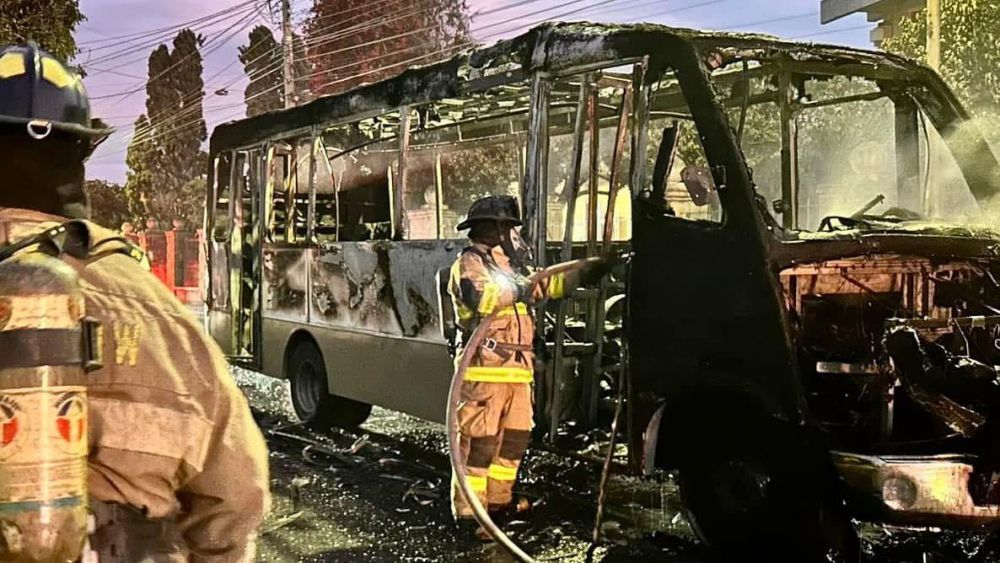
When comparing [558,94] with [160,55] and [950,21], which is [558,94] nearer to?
[950,21]

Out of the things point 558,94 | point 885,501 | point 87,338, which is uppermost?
point 558,94

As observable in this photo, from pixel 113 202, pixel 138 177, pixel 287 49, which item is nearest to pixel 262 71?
pixel 138 177

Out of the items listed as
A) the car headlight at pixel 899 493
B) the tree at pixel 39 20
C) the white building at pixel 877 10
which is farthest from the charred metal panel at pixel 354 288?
the white building at pixel 877 10

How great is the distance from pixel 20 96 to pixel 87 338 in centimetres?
45

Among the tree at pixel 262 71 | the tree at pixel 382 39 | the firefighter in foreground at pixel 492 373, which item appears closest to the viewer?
the firefighter in foreground at pixel 492 373

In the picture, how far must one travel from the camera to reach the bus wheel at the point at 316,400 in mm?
8812

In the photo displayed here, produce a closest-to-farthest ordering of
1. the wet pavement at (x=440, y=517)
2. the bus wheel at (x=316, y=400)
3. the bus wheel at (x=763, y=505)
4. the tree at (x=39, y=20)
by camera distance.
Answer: the bus wheel at (x=763, y=505)
the wet pavement at (x=440, y=517)
the bus wheel at (x=316, y=400)
the tree at (x=39, y=20)

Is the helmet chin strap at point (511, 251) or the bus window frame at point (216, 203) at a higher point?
the bus window frame at point (216, 203)

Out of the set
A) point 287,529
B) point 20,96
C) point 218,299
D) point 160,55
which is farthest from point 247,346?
point 160,55

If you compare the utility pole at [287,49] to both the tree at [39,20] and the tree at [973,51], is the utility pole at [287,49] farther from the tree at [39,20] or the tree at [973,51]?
the tree at [973,51]

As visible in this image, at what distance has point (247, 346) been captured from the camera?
10.2 metres

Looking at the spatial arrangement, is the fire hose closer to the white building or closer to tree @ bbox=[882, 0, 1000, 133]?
tree @ bbox=[882, 0, 1000, 133]

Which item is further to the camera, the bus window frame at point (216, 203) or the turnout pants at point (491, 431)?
the bus window frame at point (216, 203)

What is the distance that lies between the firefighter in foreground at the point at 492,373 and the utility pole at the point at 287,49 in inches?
800
